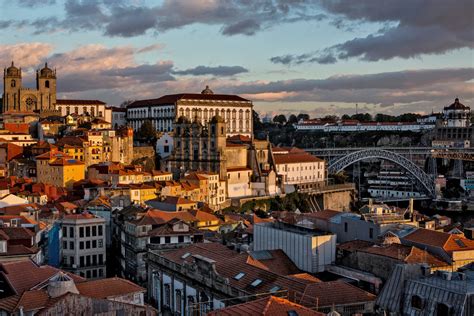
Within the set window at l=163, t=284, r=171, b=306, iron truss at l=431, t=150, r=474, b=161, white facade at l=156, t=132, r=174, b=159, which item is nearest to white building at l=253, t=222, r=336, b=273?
window at l=163, t=284, r=171, b=306

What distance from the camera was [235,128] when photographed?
101 metres

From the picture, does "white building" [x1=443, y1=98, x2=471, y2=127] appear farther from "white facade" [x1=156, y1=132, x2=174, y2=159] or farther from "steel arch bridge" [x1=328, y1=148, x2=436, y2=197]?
"white facade" [x1=156, y1=132, x2=174, y2=159]

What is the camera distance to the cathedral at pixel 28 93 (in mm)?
87312

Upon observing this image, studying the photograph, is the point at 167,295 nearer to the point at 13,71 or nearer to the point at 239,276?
the point at 239,276

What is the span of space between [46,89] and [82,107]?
17.2 ft

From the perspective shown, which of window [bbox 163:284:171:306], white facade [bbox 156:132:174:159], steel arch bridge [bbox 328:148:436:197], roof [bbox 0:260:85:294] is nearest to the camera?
roof [bbox 0:260:85:294]

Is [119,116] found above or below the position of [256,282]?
above

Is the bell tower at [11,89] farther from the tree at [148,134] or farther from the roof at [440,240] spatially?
the roof at [440,240]

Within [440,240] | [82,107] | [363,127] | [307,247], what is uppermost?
[82,107]

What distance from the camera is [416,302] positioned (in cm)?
1534

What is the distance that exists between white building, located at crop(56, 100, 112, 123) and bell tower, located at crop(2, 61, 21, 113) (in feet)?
17.5

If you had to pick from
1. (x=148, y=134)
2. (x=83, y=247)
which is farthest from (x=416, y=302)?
(x=148, y=134)

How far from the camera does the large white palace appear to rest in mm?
93812

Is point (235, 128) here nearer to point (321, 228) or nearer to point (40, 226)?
point (40, 226)
